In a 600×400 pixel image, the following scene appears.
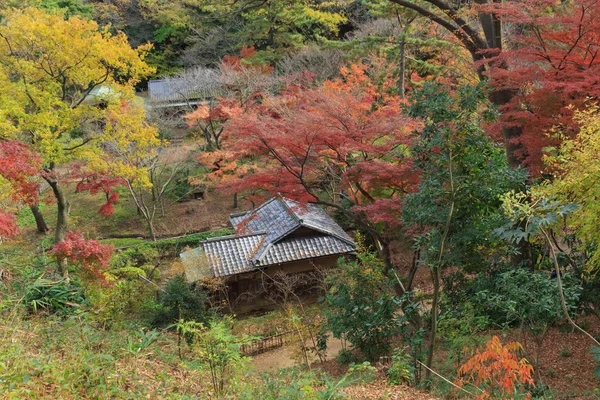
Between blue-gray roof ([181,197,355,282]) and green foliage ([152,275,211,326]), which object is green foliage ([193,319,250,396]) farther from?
blue-gray roof ([181,197,355,282])

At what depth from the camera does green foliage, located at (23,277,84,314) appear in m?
7.14

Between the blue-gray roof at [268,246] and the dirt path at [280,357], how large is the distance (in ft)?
9.54

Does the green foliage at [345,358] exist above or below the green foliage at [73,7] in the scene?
below

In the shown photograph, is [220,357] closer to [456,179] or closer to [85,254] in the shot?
[456,179]

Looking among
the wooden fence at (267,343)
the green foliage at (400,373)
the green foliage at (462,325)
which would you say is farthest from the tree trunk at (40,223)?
the green foliage at (462,325)

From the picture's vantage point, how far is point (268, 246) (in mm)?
14203

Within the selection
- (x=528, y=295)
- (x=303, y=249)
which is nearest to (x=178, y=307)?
(x=303, y=249)

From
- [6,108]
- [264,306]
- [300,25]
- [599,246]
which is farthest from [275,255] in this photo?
[300,25]

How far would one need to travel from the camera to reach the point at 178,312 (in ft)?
34.7

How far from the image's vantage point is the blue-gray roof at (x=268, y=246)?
1377 centimetres

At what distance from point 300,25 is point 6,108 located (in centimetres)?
1798

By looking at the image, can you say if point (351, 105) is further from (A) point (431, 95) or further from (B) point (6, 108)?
(B) point (6, 108)

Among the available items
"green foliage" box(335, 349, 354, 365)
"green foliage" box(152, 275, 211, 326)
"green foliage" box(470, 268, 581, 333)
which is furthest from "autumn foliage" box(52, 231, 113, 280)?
"green foliage" box(470, 268, 581, 333)

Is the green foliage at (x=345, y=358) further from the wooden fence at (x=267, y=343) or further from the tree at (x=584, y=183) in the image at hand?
the tree at (x=584, y=183)
